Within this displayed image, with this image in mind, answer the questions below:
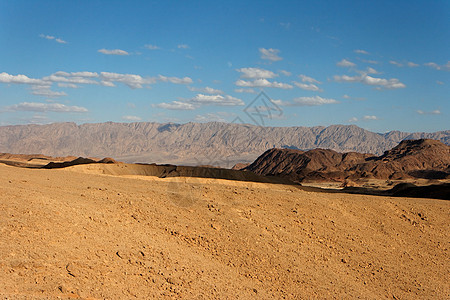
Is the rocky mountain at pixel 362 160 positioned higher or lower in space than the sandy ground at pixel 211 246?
higher

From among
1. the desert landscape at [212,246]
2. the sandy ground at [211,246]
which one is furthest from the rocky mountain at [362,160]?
the desert landscape at [212,246]

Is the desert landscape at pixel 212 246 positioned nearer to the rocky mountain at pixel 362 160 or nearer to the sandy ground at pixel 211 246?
the sandy ground at pixel 211 246

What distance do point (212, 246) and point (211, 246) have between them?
4 centimetres

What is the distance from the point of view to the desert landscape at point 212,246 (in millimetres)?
8656

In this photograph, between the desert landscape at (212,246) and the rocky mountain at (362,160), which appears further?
the rocky mountain at (362,160)

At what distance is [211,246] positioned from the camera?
38.9 ft

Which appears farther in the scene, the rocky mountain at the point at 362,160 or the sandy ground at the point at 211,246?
the rocky mountain at the point at 362,160

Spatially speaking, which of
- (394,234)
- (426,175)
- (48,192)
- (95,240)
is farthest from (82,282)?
(426,175)

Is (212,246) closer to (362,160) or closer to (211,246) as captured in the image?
(211,246)

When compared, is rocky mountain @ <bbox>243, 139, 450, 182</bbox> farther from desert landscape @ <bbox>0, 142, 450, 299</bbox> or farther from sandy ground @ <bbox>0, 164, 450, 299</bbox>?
desert landscape @ <bbox>0, 142, 450, 299</bbox>

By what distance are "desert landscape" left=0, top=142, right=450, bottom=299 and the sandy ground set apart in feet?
0.12

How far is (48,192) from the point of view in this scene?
13.8 m

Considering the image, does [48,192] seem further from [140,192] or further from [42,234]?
[42,234]

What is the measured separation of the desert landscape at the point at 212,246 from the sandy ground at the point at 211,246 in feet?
0.12
